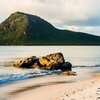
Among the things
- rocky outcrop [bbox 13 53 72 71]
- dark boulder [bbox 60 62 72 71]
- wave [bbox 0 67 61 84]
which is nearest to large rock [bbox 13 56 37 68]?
rocky outcrop [bbox 13 53 72 71]

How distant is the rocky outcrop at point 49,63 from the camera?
6372 centimetres

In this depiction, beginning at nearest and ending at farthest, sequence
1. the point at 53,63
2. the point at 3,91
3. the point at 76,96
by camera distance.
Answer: the point at 76,96 < the point at 3,91 < the point at 53,63

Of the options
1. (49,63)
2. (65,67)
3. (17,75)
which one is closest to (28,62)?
(49,63)

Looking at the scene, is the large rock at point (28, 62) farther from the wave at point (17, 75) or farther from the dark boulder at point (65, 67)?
the wave at point (17, 75)

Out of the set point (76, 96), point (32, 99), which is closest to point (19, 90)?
point (32, 99)

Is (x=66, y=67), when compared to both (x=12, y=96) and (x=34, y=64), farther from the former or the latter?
(x=12, y=96)

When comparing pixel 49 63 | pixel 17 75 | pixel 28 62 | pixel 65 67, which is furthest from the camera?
pixel 28 62

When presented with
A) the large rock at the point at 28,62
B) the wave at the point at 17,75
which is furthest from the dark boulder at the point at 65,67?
the large rock at the point at 28,62

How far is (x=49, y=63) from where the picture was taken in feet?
212

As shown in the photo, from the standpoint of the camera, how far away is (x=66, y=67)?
64938mm

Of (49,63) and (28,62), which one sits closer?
(49,63)

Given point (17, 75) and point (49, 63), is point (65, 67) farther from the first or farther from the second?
point (17, 75)

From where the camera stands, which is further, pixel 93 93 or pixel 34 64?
pixel 34 64

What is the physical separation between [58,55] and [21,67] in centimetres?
799
